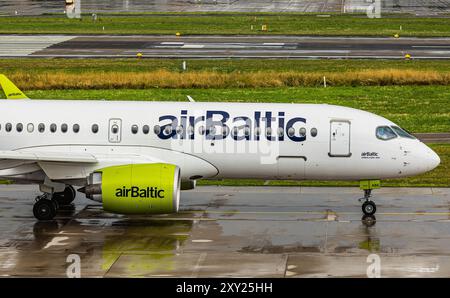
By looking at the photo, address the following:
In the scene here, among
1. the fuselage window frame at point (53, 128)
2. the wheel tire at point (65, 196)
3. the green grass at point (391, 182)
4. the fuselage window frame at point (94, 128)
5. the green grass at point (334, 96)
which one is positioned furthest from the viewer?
the green grass at point (334, 96)

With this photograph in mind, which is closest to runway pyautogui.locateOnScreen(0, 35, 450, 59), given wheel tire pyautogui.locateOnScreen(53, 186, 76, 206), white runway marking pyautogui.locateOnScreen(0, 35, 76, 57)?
white runway marking pyautogui.locateOnScreen(0, 35, 76, 57)

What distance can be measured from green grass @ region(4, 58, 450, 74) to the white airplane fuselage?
31871 millimetres

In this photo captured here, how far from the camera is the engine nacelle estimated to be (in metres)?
28.4

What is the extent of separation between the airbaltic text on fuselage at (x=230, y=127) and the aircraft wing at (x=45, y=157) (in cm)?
238

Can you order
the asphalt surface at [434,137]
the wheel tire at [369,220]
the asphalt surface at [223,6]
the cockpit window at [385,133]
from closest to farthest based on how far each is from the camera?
the wheel tire at [369,220] < the cockpit window at [385,133] < the asphalt surface at [434,137] < the asphalt surface at [223,6]

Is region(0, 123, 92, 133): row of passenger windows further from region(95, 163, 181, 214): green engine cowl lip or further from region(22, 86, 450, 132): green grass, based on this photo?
region(22, 86, 450, 132): green grass

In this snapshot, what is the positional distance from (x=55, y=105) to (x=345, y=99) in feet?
82.2

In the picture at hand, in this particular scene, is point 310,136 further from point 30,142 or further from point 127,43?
point 127,43

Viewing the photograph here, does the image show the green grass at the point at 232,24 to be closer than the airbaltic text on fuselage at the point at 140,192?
No

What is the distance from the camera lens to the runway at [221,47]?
7219cm

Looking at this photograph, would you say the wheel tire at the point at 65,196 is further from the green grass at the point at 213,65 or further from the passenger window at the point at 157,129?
the green grass at the point at 213,65

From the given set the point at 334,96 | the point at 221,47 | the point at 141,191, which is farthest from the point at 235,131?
the point at 221,47

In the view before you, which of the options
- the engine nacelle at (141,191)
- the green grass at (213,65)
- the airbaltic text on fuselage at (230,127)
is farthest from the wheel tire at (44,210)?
the green grass at (213,65)

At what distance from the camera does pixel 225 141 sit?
30.6 metres
